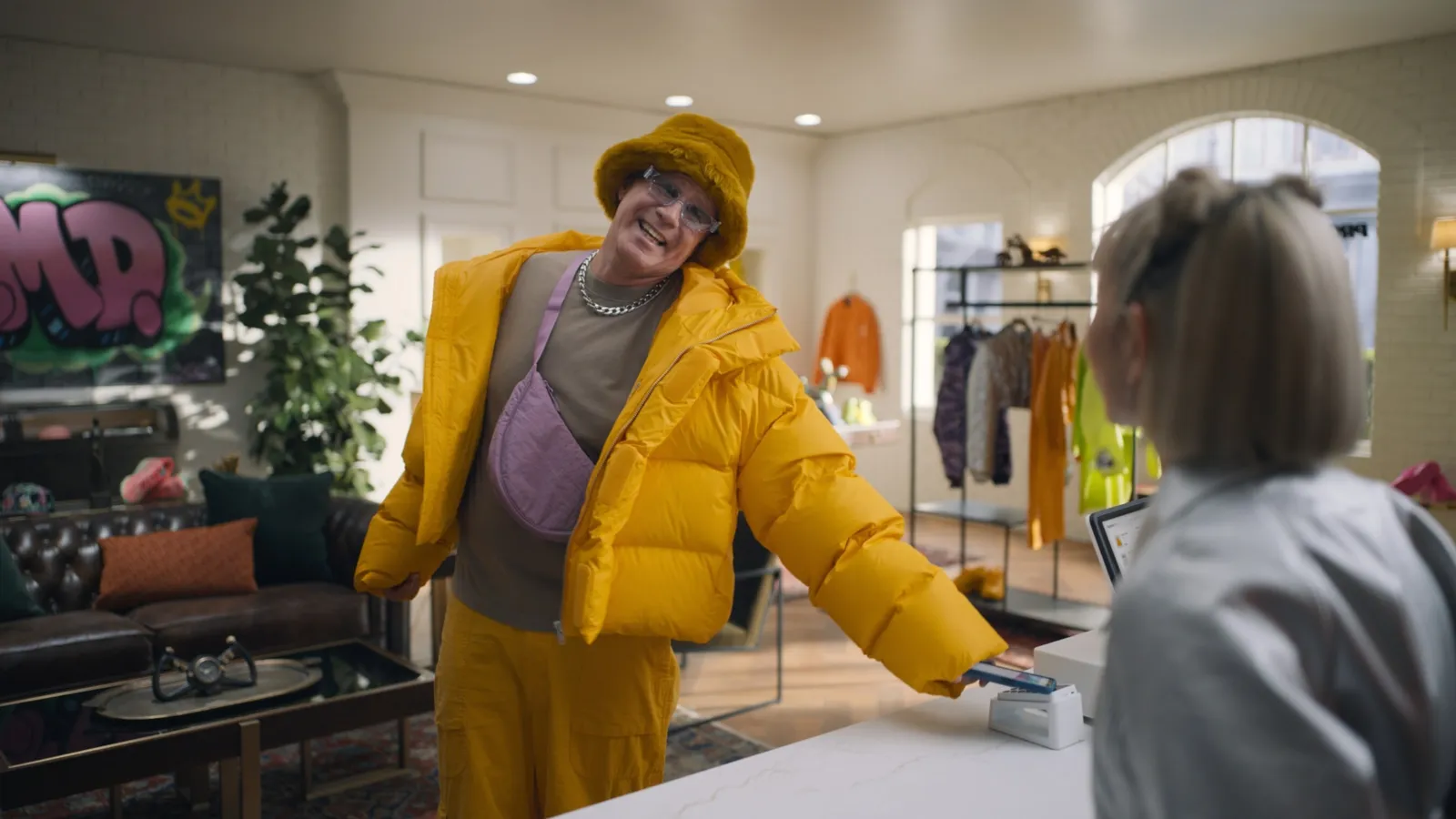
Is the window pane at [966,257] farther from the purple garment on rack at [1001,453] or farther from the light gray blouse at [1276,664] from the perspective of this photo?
the light gray blouse at [1276,664]

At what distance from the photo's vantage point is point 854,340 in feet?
27.6

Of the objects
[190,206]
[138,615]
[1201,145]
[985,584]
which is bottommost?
[985,584]

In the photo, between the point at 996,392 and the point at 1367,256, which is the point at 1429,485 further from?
the point at 996,392

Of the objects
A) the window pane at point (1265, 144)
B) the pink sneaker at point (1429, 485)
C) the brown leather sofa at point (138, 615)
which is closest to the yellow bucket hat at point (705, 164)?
the brown leather sofa at point (138, 615)

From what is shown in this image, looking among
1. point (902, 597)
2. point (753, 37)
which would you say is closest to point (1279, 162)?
point (753, 37)

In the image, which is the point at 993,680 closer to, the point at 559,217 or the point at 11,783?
the point at 11,783

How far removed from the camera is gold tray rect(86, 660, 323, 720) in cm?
276

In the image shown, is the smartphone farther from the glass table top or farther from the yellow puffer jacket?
the glass table top

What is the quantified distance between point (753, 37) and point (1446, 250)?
3.49 metres

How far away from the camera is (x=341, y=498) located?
14.4 feet

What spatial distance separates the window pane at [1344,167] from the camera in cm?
648

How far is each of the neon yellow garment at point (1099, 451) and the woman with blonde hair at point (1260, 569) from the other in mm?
4535

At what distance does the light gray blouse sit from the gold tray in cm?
267

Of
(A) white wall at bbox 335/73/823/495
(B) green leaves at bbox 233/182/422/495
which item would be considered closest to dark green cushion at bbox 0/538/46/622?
(B) green leaves at bbox 233/182/422/495
